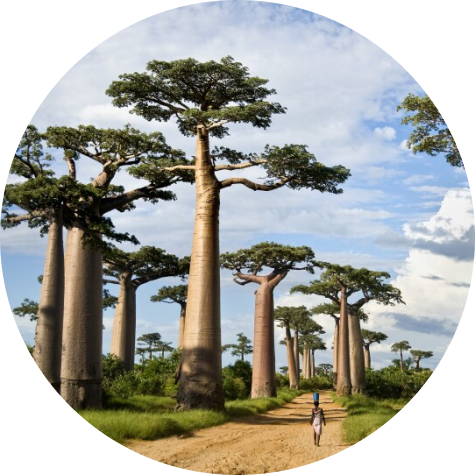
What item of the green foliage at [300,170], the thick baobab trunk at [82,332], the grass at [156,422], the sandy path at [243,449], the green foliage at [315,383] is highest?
the green foliage at [300,170]

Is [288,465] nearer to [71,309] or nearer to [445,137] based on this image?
[71,309]

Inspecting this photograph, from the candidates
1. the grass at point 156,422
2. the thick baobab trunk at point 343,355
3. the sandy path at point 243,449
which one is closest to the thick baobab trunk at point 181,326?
the thick baobab trunk at point 343,355

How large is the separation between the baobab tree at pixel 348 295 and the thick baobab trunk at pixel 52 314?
16302mm

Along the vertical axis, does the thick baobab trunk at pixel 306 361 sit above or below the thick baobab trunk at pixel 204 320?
below

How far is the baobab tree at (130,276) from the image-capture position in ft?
79.7

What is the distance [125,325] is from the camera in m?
24.9

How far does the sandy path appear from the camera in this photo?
325 inches

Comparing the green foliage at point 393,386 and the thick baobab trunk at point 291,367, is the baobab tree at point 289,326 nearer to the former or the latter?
the thick baobab trunk at point 291,367

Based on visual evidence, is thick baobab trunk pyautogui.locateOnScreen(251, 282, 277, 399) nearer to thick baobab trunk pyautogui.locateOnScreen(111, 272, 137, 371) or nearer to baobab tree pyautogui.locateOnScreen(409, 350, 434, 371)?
thick baobab trunk pyautogui.locateOnScreen(111, 272, 137, 371)

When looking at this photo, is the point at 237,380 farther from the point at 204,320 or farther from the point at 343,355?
the point at 204,320

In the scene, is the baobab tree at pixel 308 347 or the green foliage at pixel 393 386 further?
the baobab tree at pixel 308 347

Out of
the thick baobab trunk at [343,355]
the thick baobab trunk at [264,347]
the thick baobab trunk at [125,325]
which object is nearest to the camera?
the thick baobab trunk at [264,347]

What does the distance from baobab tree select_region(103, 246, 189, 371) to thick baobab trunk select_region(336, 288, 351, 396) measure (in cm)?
834

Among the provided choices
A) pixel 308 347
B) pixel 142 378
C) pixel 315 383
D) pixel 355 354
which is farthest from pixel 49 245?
pixel 308 347
